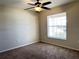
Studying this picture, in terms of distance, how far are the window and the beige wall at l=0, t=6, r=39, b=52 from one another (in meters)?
1.05

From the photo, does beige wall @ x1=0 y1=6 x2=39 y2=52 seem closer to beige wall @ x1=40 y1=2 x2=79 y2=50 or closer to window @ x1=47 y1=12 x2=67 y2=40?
window @ x1=47 y1=12 x2=67 y2=40

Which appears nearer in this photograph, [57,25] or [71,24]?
[71,24]

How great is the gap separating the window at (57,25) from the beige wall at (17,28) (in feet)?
3.43

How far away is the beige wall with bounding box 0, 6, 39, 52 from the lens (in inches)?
155

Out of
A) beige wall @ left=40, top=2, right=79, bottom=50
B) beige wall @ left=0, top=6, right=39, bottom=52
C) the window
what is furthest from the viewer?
the window

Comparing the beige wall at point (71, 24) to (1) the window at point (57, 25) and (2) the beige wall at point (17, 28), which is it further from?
(2) the beige wall at point (17, 28)

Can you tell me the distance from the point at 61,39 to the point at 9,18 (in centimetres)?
328

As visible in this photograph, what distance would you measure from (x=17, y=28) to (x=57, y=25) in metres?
2.56

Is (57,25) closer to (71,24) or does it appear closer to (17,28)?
(71,24)

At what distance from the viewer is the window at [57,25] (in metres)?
4.50

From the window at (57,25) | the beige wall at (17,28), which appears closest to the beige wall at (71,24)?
the window at (57,25)

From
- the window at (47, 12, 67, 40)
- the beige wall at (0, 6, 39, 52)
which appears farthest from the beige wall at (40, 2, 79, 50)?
the beige wall at (0, 6, 39, 52)

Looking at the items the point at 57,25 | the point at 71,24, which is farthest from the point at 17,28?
the point at 71,24

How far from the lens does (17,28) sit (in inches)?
178
